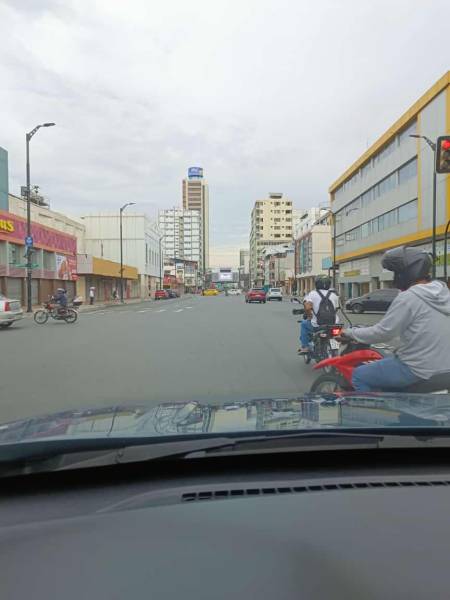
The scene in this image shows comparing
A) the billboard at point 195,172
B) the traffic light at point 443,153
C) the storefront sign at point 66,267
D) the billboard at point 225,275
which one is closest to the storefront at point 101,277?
the storefront sign at point 66,267

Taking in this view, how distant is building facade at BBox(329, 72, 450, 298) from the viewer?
3272 centimetres

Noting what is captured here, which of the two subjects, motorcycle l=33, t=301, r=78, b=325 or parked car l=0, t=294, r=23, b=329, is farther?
motorcycle l=33, t=301, r=78, b=325

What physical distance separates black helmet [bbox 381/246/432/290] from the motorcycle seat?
2.36 ft

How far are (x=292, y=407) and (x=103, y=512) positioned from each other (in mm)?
1548

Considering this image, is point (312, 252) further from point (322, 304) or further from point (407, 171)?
point (322, 304)

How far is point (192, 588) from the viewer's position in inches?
59.5

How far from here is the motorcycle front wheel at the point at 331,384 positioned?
4754 millimetres

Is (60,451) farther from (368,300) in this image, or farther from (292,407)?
(368,300)

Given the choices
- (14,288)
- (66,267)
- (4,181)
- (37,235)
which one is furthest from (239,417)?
(66,267)

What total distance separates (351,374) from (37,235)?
36.9m

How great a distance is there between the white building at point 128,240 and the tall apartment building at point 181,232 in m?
78.1

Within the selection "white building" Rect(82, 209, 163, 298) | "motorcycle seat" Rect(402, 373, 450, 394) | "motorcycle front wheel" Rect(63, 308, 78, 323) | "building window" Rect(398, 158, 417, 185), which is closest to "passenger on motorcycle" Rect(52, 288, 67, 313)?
"motorcycle front wheel" Rect(63, 308, 78, 323)

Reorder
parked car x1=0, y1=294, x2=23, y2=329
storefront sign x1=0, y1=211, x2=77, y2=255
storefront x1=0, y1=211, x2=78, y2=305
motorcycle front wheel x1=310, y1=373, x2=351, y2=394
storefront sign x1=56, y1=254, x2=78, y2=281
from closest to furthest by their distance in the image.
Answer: motorcycle front wheel x1=310, y1=373, x2=351, y2=394 → parked car x1=0, y1=294, x2=23, y2=329 → storefront sign x1=0, y1=211, x2=77, y2=255 → storefront x1=0, y1=211, x2=78, y2=305 → storefront sign x1=56, y1=254, x2=78, y2=281

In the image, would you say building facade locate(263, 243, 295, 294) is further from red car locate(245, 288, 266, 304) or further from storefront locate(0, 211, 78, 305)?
storefront locate(0, 211, 78, 305)
